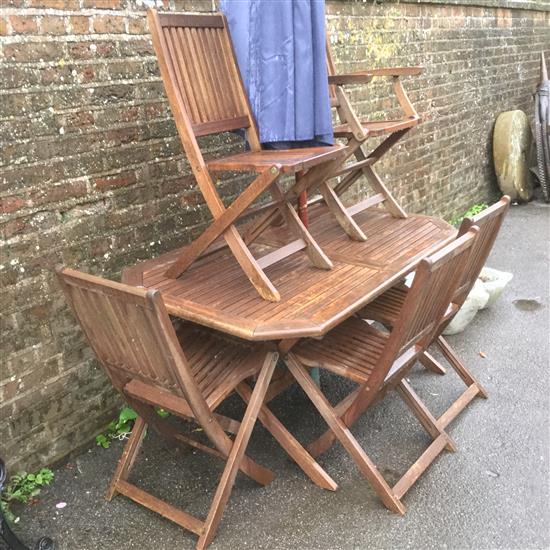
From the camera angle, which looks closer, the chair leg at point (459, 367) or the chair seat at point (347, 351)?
Answer: the chair seat at point (347, 351)

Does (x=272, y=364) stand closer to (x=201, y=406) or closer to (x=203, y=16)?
(x=201, y=406)

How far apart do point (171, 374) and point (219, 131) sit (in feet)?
3.68

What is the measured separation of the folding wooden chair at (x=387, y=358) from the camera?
2238 mm

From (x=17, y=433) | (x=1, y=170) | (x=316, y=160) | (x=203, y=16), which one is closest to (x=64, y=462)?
(x=17, y=433)

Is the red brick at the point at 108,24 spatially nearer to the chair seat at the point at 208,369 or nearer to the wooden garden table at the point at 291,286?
the wooden garden table at the point at 291,286

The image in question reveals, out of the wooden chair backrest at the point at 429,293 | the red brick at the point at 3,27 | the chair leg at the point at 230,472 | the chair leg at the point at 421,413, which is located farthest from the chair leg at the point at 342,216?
A: the red brick at the point at 3,27

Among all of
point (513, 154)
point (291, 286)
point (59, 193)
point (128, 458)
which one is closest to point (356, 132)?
point (291, 286)

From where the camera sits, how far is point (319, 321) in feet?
7.16

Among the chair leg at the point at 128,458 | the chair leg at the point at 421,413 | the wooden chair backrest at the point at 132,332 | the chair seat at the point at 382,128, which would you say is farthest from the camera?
the chair seat at the point at 382,128

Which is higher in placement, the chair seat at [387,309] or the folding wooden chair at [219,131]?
the folding wooden chair at [219,131]

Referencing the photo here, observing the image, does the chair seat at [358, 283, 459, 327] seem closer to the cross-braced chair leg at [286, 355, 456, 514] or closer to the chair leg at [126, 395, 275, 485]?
the cross-braced chair leg at [286, 355, 456, 514]

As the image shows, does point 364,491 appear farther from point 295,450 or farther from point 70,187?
point 70,187

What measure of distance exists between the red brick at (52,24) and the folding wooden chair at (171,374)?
104 centimetres

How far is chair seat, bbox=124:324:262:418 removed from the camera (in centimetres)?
230
